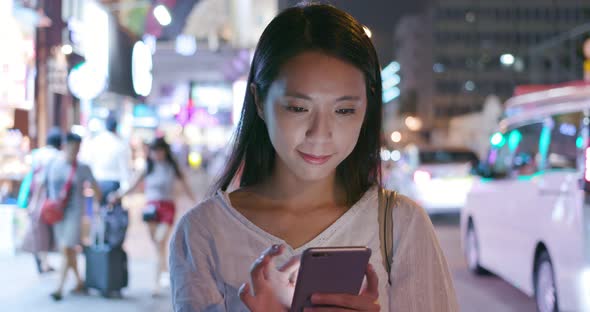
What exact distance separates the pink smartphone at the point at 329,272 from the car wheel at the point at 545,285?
473 centimetres

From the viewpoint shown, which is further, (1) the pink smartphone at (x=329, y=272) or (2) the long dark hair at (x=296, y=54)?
(2) the long dark hair at (x=296, y=54)

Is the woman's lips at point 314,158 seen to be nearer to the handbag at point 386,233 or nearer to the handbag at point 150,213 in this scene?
the handbag at point 386,233

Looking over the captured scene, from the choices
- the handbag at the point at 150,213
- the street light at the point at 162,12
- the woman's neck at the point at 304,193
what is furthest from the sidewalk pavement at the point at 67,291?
the street light at the point at 162,12

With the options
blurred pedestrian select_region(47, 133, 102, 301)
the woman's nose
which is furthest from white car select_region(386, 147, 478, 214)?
the woman's nose

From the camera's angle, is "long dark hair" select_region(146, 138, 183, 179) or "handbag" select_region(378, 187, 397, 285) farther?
"long dark hair" select_region(146, 138, 183, 179)

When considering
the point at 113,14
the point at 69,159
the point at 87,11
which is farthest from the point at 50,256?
the point at 113,14

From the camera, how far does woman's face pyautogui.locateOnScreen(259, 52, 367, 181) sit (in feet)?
5.96

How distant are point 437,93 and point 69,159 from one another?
10358 cm

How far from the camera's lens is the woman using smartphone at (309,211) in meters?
1.82

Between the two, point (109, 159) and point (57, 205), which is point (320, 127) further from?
point (109, 159)

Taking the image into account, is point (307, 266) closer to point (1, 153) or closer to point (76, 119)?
point (1, 153)

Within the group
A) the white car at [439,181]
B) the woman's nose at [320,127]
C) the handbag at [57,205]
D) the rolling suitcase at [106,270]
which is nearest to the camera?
the woman's nose at [320,127]

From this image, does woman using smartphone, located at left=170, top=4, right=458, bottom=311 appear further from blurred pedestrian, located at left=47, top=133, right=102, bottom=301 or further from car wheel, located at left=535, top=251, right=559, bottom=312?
blurred pedestrian, located at left=47, top=133, right=102, bottom=301

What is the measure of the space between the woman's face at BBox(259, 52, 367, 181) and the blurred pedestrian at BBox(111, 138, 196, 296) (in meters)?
6.54
